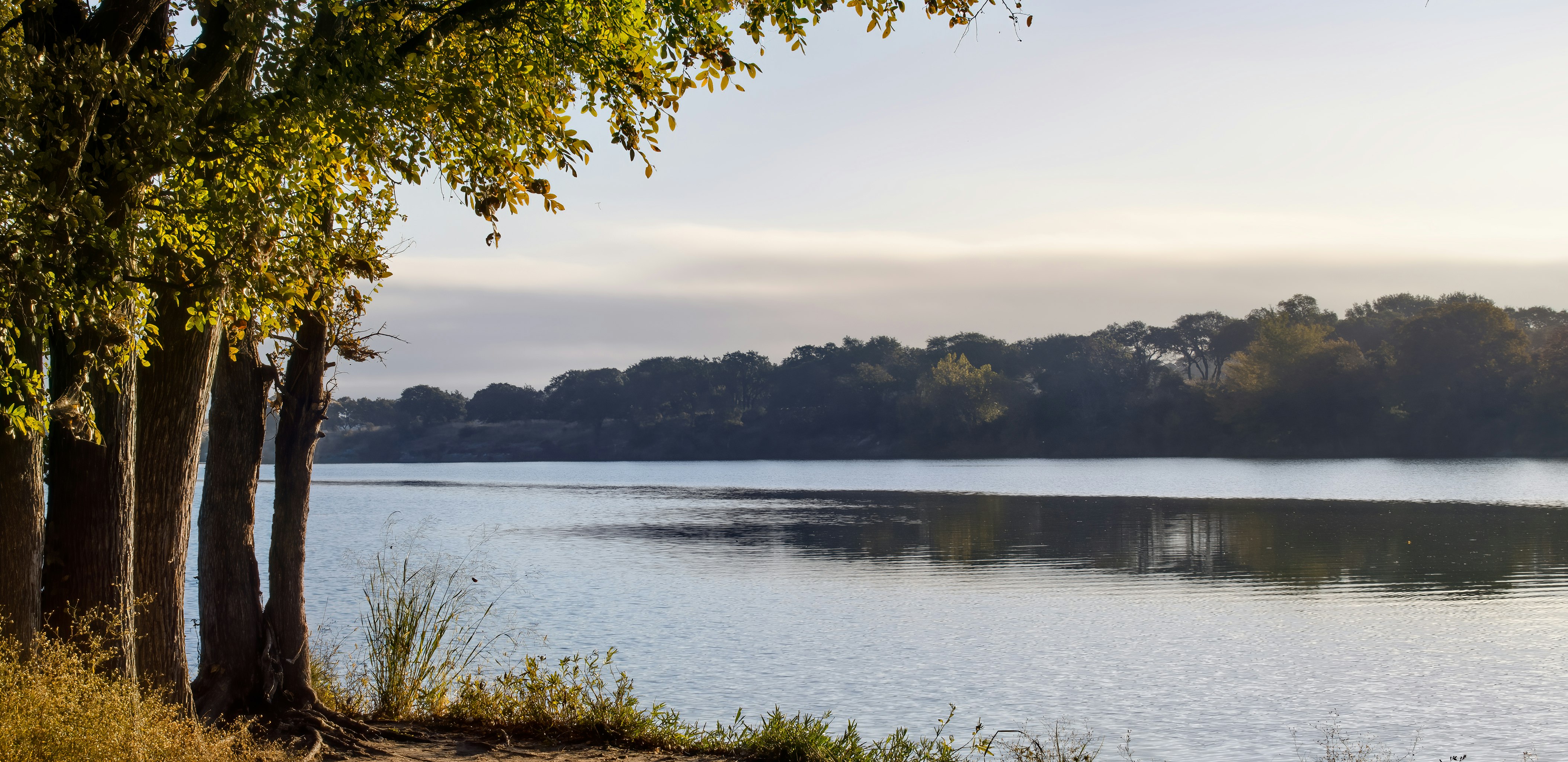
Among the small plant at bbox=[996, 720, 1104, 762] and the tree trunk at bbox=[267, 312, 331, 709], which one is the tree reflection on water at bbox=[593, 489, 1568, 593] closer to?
the small plant at bbox=[996, 720, 1104, 762]

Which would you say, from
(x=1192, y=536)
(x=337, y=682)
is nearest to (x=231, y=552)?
(x=337, y=682)

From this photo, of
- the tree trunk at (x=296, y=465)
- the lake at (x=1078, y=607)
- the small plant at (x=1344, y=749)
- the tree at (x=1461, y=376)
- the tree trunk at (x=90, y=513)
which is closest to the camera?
the tree trunk at (x=90, y=513)

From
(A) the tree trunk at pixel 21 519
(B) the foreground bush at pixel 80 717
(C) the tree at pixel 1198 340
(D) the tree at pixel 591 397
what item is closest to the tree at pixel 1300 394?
(C) the tree at pixel 1198 340

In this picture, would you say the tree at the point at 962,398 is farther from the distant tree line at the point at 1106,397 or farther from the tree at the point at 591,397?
the tree at the point at 591,397

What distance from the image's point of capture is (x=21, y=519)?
5.49 m

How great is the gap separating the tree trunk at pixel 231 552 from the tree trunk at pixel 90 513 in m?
2.08

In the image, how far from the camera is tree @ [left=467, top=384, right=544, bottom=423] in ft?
Answer: 494

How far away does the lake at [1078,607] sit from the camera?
41.6ft

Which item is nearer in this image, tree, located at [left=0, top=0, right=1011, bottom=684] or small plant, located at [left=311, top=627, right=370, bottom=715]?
tree, located at [left=0, top=0, right=1011, bottom=684]

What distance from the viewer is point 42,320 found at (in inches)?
199

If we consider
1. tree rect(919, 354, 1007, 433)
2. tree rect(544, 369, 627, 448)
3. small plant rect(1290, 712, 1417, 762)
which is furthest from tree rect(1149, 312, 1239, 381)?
small plant rect(1290, 712, 1417, 762)

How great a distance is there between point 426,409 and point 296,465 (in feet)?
484

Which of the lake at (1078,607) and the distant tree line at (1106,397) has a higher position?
the distant tree line at (1106,397)

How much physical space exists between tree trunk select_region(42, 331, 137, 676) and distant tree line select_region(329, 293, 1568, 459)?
93010mm
